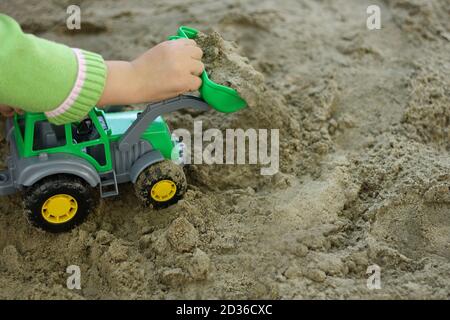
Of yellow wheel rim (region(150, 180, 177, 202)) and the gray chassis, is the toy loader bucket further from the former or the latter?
yellow wheel rim (region(150, 180, 177, 202))

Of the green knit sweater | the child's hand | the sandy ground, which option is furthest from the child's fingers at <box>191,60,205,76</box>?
the sandy ground

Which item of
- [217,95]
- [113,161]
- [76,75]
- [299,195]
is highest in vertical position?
[76,75]

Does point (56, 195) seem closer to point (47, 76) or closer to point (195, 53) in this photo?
point (47, 76)

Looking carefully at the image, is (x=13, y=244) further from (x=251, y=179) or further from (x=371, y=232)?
(x=371, y=232)

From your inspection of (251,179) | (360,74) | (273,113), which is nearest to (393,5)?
(360,74)

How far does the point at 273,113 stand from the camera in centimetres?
204

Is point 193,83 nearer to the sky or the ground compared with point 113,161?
nearer to the sky

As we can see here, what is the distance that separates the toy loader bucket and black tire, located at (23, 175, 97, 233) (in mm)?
455

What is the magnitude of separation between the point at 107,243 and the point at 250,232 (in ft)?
1.42

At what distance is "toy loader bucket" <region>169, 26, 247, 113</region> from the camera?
1654mm

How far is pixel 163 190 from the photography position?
1729 millimetres

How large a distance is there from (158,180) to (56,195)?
1.00 feet

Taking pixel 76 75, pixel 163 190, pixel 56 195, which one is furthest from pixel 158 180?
pixel 76 75

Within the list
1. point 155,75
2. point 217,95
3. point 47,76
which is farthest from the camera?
point 217,95
